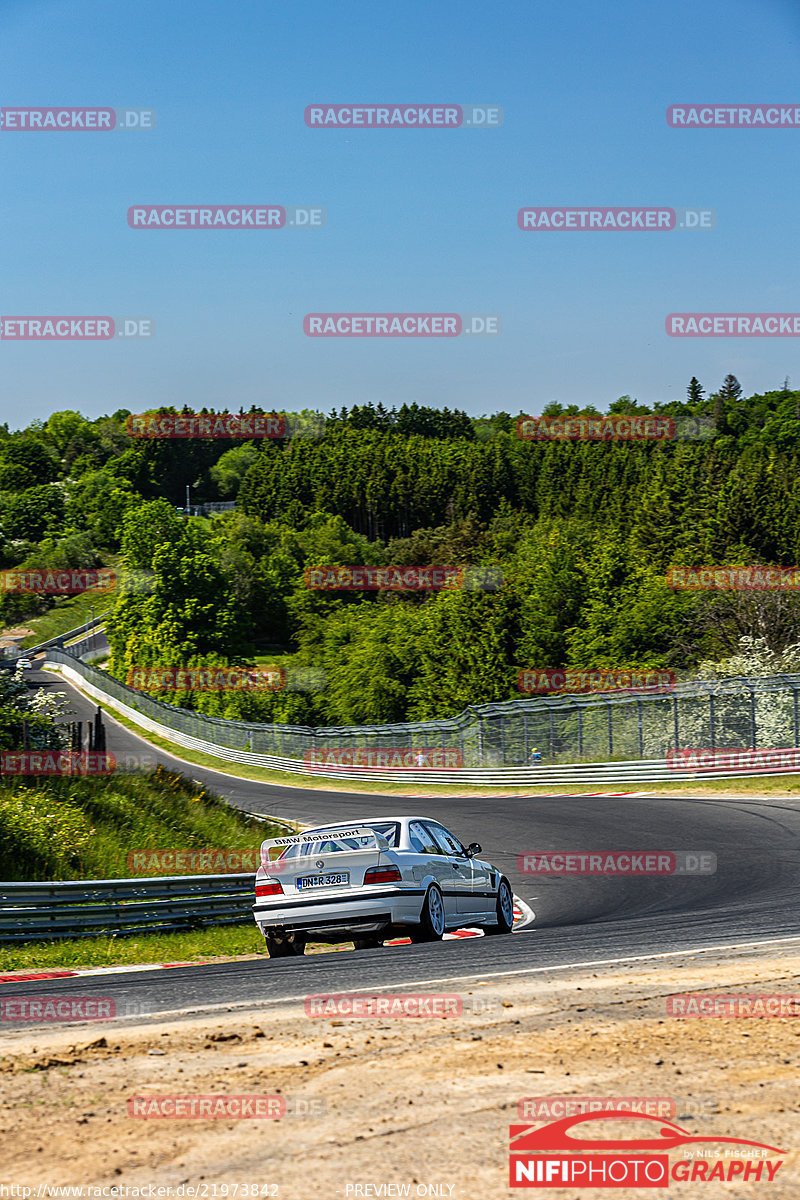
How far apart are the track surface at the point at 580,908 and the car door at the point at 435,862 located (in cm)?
82

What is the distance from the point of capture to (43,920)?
42.1 feet

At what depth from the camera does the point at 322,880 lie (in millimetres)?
10953

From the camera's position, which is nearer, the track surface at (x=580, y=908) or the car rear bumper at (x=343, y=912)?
the track surface at (x=580, y=908)

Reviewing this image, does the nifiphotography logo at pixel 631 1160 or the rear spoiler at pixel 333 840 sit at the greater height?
the nifiphotography logo at pixel 631 1160

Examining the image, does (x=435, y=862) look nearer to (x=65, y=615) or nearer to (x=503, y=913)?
(x=503, y=913)

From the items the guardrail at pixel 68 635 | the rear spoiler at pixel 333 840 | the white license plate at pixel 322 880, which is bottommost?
the guardrail at pixel 68 635

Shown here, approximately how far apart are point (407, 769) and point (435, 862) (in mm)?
33063

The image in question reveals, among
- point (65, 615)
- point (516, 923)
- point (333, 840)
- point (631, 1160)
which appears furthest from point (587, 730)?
point (65, 615)

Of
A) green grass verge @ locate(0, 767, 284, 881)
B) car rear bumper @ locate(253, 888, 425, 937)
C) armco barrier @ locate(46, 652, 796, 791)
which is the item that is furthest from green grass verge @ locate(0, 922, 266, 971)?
armco barrier @ locate(46, 652, 796, 791)

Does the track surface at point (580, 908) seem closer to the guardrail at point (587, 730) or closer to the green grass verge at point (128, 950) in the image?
the green grass verge at point (128, 950)

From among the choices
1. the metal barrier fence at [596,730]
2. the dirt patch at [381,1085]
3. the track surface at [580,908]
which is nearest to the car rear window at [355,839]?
the track surface at [580,908]

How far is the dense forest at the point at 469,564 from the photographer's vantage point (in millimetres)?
69125

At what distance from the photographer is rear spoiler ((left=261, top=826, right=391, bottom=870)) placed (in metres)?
11.0

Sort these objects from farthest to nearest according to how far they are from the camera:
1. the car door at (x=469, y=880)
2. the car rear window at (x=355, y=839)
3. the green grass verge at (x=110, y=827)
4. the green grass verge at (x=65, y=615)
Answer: the green grass verge at (x=65, y=615)
the green grass verge at (x=110, y=827)
the car door at (x=469, y=880)
the car rear window at (x=355, y=839)
